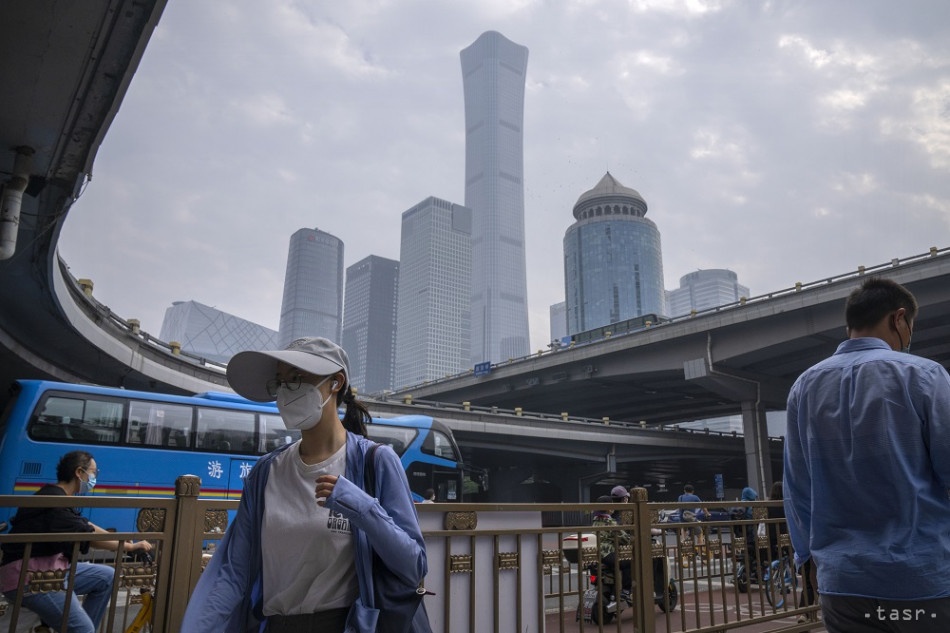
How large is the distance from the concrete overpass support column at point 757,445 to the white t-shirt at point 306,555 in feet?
121

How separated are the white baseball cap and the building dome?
148 metres

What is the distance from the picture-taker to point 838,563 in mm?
A: 2301

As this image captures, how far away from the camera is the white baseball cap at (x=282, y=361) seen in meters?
2.15

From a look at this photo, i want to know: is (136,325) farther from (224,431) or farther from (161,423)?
(161,423)

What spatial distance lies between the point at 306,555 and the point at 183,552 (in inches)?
36.0

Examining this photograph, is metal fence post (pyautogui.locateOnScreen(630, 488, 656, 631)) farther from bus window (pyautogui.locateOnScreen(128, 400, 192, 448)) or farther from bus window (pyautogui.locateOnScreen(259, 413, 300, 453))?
bus window (pyautogui.locateOnScreen(259, 413, 300, 453))

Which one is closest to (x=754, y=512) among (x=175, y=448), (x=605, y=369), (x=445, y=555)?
(x=445, y=555)

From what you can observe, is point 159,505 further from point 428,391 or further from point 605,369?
point 428,391

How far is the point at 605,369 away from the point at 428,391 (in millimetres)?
15651

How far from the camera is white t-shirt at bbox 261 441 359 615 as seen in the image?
202 cm

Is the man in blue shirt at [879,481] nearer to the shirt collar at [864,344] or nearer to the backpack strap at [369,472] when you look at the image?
the shirt collar at [864,344]

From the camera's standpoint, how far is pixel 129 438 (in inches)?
516

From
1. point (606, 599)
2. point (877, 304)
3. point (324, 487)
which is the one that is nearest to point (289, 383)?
point (324, 487)

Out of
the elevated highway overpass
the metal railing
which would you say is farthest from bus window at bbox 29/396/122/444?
the metal railing
